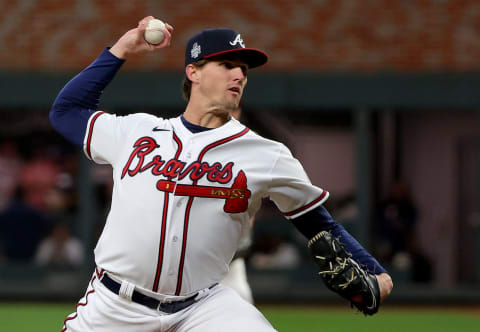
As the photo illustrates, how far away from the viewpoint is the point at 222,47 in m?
3.79

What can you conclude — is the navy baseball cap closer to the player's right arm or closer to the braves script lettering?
the player's right arm

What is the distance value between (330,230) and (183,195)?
673 millimetres

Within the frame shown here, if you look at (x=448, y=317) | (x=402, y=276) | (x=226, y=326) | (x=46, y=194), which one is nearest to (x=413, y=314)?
(x=448, y=317)

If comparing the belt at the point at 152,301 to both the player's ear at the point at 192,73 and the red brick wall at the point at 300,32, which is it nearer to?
the player's ear at the point at 192,73

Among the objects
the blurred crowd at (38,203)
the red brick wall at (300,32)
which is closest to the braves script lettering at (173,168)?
the red brick wall at (300,32)

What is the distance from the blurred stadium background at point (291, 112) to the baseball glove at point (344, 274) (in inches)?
329

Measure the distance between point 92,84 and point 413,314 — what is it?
7769mm

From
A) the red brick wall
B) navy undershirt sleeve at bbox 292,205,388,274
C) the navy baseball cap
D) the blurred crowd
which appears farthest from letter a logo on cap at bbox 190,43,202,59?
the blurred crowd

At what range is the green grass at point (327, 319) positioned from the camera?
30.0 ft

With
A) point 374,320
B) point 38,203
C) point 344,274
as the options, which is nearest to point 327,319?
point 374,320

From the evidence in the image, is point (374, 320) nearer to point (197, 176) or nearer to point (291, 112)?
point (291, 112)

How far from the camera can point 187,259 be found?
363 centimetres

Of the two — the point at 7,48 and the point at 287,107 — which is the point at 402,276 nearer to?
the point at 287,107

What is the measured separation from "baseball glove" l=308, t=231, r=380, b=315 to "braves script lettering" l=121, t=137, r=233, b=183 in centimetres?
49
